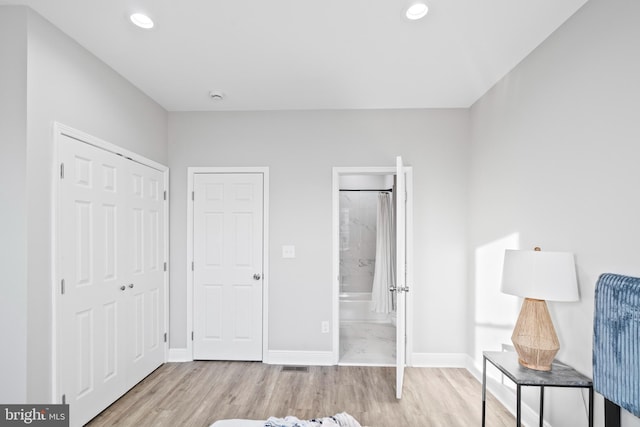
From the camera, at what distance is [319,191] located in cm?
339

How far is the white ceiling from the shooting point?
6.09ft

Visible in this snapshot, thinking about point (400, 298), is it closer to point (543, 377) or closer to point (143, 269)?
point (543, 377)

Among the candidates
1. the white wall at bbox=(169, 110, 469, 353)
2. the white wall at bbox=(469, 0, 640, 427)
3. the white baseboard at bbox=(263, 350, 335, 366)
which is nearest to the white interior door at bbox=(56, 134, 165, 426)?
the white wall at bbox=(169, 110, 469, 353)

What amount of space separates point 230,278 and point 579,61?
3.26 m

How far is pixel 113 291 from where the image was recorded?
252 cm

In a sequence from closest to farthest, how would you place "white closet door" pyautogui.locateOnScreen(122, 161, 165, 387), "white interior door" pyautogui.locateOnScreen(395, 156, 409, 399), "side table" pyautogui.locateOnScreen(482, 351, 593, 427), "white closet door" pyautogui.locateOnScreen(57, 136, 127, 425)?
"side table" pyautogui.locateOnScreen(482, 351, 593, 427)
"white closet door" pyautogui.locateOnScreen(57, 136, 127, 425)
"white interior door" pyautogui.locateOnScreen(395, 156, 409, 399)
"white closet door" pyautogui.locateOnScreen(122, 161, 165, 387)

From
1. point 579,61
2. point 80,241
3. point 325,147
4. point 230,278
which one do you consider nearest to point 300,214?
point 325,147

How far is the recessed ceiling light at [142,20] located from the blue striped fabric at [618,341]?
284 centimetres

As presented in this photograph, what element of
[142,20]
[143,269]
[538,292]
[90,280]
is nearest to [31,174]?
[90,280]

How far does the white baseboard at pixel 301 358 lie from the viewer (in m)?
3.31

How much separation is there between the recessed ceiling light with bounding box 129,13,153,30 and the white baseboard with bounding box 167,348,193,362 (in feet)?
9.66

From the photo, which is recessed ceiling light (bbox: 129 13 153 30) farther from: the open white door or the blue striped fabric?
the blue striped fabric

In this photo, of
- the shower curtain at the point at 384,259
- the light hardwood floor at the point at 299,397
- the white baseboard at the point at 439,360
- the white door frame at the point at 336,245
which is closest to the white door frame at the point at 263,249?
the light hardwood floor at the point at 299,397

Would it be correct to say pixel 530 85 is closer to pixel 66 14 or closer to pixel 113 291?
pixel 66 14
